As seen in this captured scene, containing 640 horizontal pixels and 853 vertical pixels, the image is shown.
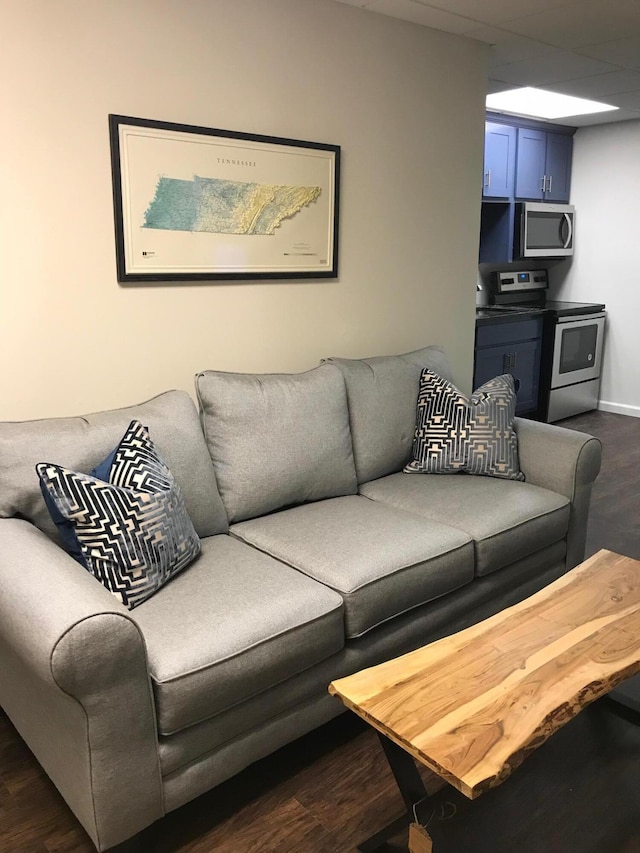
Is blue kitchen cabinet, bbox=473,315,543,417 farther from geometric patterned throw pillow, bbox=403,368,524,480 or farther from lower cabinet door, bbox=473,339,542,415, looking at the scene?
geometric patterned throw pillow, bbox=403,368,524,480

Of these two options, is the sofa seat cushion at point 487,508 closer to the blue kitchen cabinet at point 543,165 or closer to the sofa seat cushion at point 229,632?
the sofa seat cushion at point 229,632

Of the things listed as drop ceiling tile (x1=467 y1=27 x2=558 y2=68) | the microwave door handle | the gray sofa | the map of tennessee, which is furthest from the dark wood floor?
the microwave door handle

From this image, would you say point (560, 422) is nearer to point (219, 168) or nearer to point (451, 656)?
point (219, 168)

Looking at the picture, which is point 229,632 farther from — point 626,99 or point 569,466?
point 626,99

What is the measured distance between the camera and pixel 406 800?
5.11ft

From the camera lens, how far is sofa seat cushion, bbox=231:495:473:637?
200 centimetres

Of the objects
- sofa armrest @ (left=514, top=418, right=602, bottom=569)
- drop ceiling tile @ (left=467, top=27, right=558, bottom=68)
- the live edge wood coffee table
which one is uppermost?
drop ceiling tile @ (left=467, top=27, right=558, bottom=68)

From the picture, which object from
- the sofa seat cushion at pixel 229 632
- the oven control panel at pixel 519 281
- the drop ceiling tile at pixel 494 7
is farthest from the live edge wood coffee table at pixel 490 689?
the oven control panel at pixel 519 281

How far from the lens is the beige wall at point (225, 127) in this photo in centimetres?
219

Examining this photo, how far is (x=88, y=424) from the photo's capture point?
6.86 ft

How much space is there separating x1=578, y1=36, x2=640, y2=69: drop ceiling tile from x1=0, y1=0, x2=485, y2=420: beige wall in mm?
548

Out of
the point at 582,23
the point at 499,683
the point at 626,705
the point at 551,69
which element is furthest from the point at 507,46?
the point at 499,683

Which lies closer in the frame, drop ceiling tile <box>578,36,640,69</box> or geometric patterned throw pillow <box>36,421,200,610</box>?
geometric patterned throw pillow <box>36,421,200,610</box>

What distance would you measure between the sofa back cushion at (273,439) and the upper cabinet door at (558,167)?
152 inches
